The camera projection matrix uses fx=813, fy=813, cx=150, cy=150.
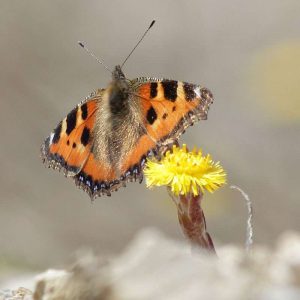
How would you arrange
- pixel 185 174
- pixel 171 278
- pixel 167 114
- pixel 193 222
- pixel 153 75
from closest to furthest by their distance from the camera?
pixel 171 278 < pixel 193 222 < pixel 185 174 < pixel 167 114 < pixel 153 75

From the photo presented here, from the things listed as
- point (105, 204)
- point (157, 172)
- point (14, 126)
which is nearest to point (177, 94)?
point (157, 172)

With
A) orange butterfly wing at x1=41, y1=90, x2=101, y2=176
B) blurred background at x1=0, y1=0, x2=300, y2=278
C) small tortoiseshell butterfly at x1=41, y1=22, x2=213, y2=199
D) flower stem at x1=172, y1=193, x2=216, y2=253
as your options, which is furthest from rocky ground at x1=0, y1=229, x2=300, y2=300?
blurred background at x1=0, y1=0, x2=300, y2=278

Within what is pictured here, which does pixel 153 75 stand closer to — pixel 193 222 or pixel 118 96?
pixel 118 96

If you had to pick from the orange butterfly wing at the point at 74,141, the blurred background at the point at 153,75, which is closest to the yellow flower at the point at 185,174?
the orange butterfly wing at the point at 74,141

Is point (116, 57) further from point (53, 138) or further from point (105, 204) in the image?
point (53, 138)

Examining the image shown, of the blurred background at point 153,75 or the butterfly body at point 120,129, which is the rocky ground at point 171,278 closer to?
the butterfly body at point 120,129

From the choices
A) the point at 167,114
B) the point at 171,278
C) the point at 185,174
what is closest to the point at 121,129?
the point at 167,114
